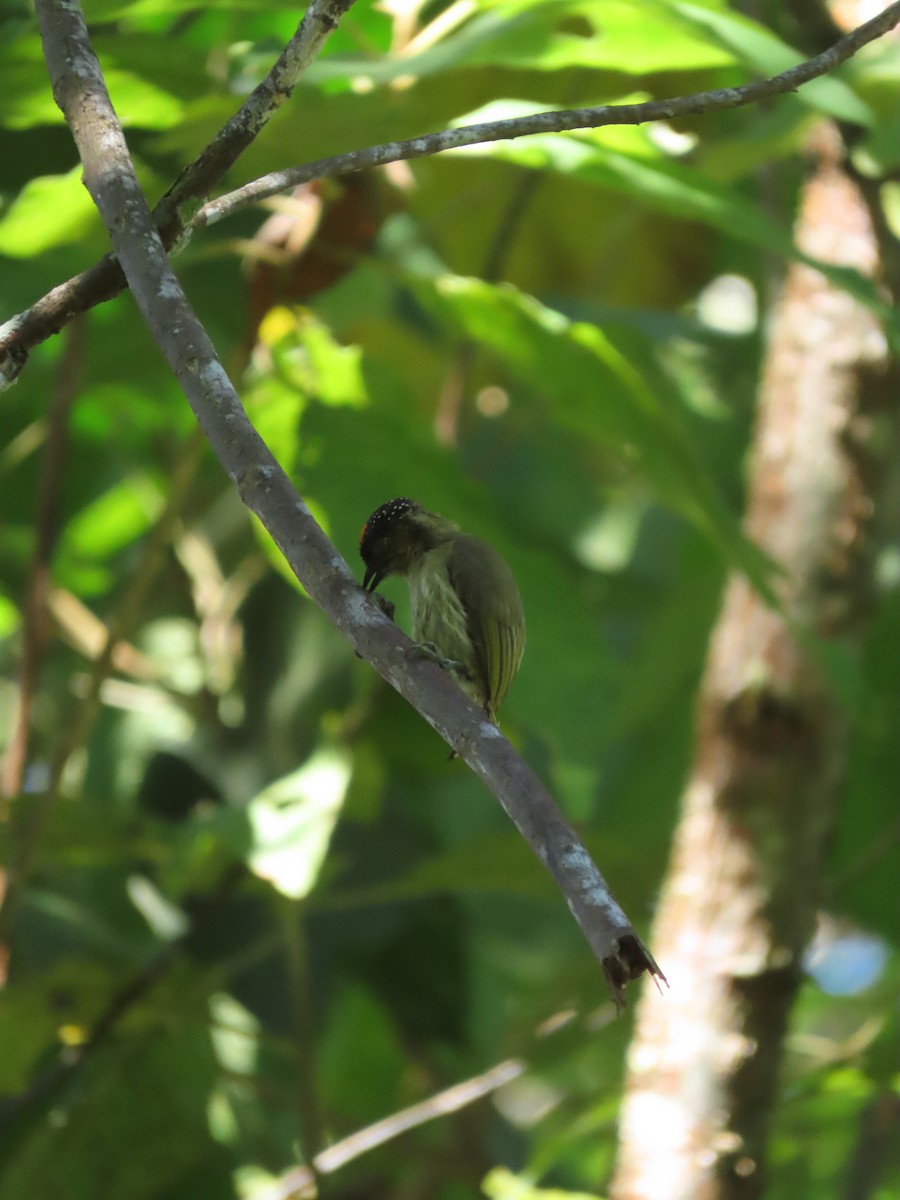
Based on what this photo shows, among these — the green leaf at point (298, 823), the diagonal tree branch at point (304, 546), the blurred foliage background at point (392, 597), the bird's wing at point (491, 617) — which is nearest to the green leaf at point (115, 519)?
the blurred foliage background at point (392, 597)

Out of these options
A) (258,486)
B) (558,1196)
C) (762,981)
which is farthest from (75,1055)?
(258,486)

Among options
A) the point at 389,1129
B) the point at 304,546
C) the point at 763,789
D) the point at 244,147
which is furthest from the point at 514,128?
the point at 389,1129

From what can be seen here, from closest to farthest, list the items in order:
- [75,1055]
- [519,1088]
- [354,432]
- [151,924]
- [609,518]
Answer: [354,432], [75,1055], [151,924], [609,518], [519,1088]

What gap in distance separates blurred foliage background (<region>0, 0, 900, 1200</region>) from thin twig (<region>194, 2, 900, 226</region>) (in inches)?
15.1

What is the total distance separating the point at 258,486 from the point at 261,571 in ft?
5.45

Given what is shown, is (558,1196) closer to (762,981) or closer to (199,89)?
(762,981)

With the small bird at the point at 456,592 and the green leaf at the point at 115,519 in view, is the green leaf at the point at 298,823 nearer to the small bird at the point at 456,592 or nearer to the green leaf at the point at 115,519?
the small bird at the point at 456,592

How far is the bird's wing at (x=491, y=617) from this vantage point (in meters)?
1.49

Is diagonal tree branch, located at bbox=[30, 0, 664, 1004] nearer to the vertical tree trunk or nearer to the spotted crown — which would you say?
the spotted crown

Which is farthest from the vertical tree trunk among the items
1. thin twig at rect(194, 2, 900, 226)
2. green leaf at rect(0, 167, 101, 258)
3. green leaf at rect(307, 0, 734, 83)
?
green leaf at rect(0, 167, 101, 258)

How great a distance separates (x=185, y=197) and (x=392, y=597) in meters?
0.81

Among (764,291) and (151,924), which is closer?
(151,924)

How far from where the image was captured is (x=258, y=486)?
0.78 meters

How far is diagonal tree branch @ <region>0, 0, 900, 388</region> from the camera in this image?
35.9 inches
